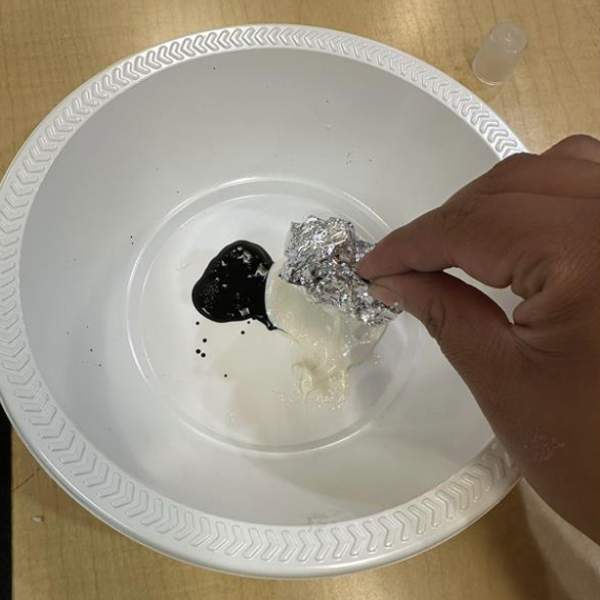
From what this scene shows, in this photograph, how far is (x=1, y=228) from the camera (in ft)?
1.87

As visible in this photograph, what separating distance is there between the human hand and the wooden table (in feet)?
0.81

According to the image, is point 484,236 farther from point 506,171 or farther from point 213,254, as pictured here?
point 213,254

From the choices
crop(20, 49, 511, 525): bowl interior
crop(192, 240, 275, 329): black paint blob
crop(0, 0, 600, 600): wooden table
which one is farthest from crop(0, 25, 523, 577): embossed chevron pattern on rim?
crop(192, 240, 275, 329): black paint blob

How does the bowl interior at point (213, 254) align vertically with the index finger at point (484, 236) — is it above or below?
below

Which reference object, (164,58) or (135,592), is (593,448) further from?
(164,58)

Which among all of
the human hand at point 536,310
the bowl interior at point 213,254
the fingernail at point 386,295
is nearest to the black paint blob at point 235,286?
the bowl interior at point 213,254

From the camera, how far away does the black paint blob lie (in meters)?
0.79

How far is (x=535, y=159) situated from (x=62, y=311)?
52 centimetres

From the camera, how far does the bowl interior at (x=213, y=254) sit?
23.5 inches

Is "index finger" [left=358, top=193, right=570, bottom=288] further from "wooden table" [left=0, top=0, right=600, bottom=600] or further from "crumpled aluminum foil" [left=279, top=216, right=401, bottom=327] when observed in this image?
"wooden table" [left=0, top=0, right=600, bottom=600]

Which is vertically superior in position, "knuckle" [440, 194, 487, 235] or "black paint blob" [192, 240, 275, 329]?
"knuckle" [440, 194, 487, 235]

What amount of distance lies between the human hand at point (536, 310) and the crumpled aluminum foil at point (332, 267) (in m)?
0.20

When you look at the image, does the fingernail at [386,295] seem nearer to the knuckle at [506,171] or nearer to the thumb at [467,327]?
the thumb at [467,327]

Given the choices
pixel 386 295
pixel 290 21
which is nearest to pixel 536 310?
pixel 386 295
